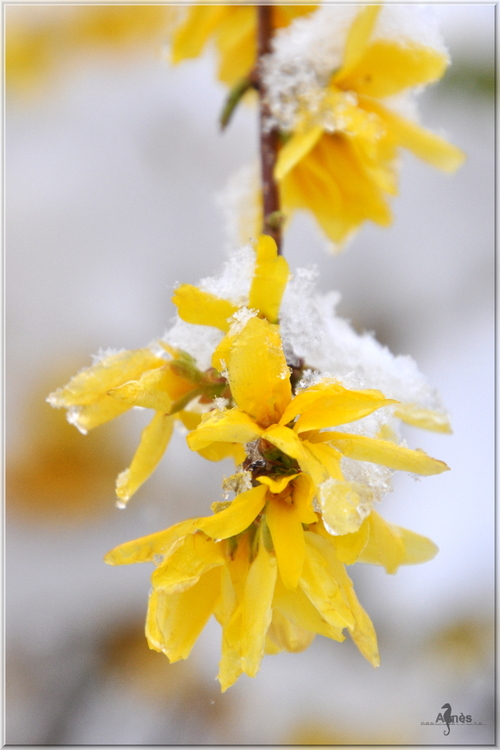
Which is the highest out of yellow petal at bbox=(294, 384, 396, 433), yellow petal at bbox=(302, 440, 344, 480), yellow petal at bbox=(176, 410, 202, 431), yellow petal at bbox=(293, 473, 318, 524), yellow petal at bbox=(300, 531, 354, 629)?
yellow petal at bbox=(294, 384, 396, 433)

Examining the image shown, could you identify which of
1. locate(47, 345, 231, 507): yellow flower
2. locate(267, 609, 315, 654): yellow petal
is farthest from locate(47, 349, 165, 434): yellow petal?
locate(267, 609, 315, 654): yellow petal

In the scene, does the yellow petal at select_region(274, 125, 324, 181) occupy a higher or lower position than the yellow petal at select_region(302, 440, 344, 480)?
higher

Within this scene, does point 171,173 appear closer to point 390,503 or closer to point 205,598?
point 390,503

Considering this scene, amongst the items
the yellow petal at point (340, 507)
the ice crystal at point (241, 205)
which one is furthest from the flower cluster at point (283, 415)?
the ice crystal at point (241, 205)

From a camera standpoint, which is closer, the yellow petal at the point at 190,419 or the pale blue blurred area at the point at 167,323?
the yellow petal at the point at 190,419

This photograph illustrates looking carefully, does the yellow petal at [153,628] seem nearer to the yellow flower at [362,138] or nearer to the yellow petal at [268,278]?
the yellow petal at [268,278]

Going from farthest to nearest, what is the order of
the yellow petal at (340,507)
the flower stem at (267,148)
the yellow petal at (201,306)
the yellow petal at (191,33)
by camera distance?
Result: the yellow petal at (191,33), the flower stem at (267,148), the yellow petal at (201,306), the yellow petal at (340,507)

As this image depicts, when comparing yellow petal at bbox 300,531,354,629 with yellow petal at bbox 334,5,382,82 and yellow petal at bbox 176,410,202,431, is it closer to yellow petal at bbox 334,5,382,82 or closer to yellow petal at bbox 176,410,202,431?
yellow petal at bbox 176,410,202,431

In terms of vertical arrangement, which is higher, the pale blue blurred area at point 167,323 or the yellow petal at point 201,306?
the yellow petal at point 201,306
